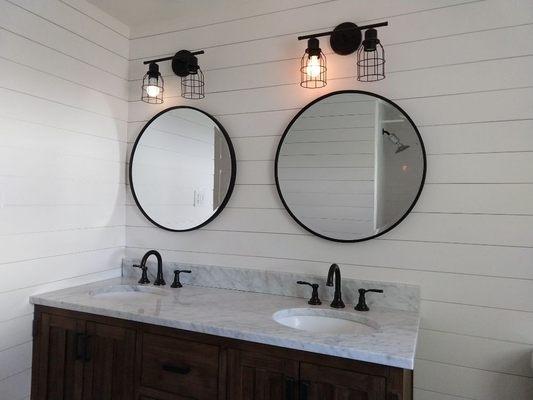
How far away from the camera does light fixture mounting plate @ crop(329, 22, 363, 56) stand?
71.6 inches

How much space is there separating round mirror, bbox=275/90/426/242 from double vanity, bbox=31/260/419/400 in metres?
0.32

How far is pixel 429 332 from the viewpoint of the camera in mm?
1708

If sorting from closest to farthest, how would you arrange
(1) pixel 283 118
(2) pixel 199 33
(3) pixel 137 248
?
1. (1) pixel 283 118
2. (2) pixel 199 33
3. (3) pixel 137 248

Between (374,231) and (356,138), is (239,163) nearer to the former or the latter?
(356,138)

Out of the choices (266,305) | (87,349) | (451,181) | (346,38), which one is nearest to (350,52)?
(346,38)

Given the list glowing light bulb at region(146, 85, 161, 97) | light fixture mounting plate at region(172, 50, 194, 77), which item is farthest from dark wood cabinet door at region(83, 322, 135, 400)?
light fixture mounting plate at region(172, 50, 194, 77)

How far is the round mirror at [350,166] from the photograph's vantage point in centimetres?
175

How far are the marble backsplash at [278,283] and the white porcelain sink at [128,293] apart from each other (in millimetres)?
147

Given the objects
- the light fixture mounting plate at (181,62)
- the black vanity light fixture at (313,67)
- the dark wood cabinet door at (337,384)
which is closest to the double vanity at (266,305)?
the dark wood cabinet door at (337,384)

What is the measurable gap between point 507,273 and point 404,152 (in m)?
0.69

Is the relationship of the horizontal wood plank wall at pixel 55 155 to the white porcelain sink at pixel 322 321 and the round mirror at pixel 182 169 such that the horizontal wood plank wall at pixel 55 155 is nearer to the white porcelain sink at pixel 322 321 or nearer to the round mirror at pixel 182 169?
the round mirror at pixel 182 169

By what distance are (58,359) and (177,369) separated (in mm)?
700

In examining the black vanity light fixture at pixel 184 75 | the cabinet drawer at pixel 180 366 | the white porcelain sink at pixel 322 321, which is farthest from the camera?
the black vanity light fixture at pixel 184 75

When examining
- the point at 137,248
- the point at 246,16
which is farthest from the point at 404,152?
the point at 137,248
